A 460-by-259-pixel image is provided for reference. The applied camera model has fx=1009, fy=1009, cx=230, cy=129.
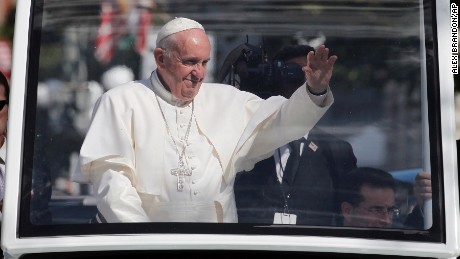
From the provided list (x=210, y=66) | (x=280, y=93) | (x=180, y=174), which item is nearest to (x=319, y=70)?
(x=280, y=93)

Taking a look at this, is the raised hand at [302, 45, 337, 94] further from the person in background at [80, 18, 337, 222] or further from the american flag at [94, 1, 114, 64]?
the american flag at [94, 1, 114, 64]

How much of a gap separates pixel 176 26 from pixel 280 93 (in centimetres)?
46

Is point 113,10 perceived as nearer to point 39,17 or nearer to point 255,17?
point 39,17

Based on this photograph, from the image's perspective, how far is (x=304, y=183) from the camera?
3.70 meters

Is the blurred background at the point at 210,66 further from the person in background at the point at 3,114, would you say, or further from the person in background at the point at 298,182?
the person in background at the point at 3,114

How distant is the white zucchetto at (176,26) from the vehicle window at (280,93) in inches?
0.9

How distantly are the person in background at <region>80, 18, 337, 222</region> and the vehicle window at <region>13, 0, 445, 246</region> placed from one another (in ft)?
0.11

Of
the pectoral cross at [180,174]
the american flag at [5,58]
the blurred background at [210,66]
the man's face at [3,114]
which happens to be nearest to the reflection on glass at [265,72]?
the blurred background at [210,66]

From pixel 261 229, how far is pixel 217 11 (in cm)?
84

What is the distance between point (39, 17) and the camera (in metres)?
3.84

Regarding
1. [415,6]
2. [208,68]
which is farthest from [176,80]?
[415,6]

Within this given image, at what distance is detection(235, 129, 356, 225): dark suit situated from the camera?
3.67 m

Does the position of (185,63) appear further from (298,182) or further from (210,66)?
(298,182)

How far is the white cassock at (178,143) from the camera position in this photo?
3.65 metres
